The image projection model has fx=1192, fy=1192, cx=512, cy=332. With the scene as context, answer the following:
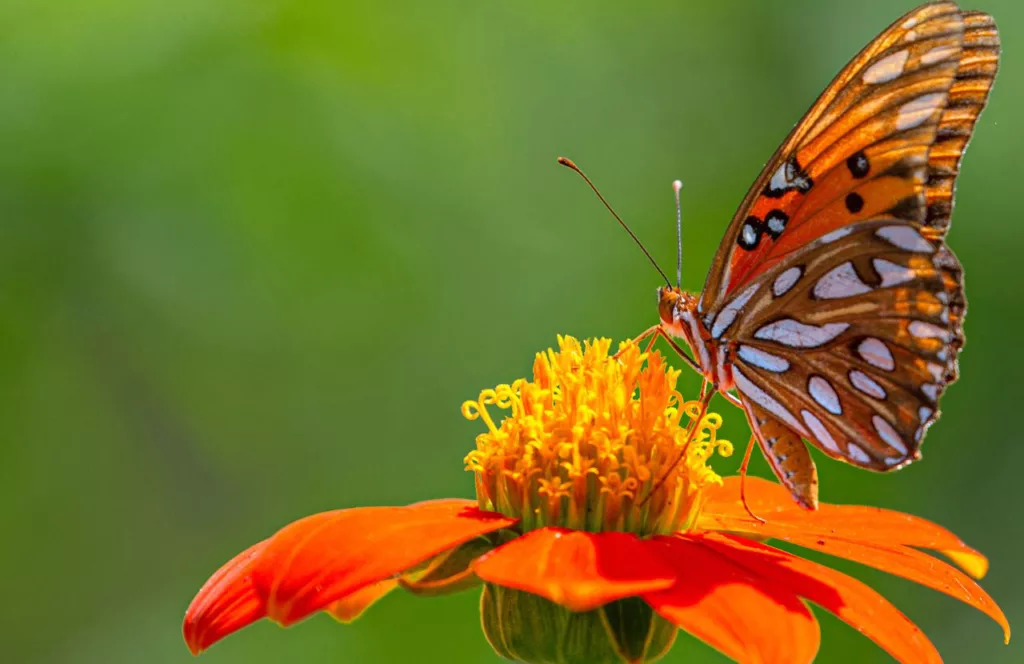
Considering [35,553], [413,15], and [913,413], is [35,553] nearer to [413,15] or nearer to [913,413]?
[413,15]

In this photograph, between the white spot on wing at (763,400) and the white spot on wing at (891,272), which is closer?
the white spot on wing at (891,272)

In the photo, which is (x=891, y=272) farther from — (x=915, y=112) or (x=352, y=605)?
(x=352, y=605)

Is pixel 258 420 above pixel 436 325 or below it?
below

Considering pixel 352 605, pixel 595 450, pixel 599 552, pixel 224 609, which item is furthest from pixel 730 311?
pixel 224 609

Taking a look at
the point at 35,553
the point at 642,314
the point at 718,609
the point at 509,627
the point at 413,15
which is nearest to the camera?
the point at 718,609

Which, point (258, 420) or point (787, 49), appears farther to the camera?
point (787, 49)

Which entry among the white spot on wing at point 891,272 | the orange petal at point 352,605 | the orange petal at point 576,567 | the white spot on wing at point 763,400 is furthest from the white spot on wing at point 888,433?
the orange petal at point 352,605

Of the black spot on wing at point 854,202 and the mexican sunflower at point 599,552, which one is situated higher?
the black spot on wing at point 854,202

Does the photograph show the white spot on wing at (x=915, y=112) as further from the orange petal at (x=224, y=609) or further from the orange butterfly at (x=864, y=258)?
the orange petal at (x=224, y=609)

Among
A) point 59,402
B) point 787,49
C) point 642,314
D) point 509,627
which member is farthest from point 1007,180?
point 59,402

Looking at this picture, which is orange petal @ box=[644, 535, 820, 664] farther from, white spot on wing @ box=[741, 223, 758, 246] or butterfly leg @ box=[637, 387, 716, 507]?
white spot on wing @ box=[741, 223, 758, 246]
